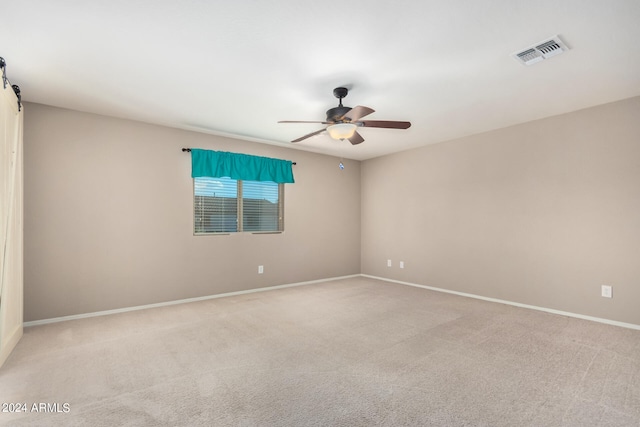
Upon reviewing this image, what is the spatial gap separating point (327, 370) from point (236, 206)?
326 centimetres

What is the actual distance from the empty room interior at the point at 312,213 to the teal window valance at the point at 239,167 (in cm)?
4

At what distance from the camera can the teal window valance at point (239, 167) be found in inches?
180

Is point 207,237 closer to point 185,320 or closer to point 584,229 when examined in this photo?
point 185,320

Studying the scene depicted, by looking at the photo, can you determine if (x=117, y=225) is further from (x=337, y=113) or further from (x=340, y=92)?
(x=340, y=92)

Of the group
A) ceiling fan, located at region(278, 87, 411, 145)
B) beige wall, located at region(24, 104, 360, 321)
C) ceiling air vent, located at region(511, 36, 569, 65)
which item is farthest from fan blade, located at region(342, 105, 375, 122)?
beige wall, located at region(24, 104, 360, 321)

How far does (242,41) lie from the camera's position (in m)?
2.34

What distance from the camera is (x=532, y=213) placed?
13.7 ft

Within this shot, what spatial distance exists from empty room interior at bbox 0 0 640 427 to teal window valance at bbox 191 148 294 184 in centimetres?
4

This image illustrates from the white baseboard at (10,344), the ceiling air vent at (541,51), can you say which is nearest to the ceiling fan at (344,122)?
the ceiling air vent at (541,51)

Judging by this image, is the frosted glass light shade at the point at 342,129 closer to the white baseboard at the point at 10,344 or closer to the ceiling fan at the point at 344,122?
the ceiling fan at the point at 344,122

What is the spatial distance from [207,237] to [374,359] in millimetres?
3097

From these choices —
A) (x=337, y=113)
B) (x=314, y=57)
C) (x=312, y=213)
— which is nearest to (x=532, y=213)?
(x=337, y=113)

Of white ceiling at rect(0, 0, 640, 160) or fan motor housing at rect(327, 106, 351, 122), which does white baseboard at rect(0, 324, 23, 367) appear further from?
fan motor housing at rect(327, 106, 351, 122)

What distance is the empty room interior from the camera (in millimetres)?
2045
